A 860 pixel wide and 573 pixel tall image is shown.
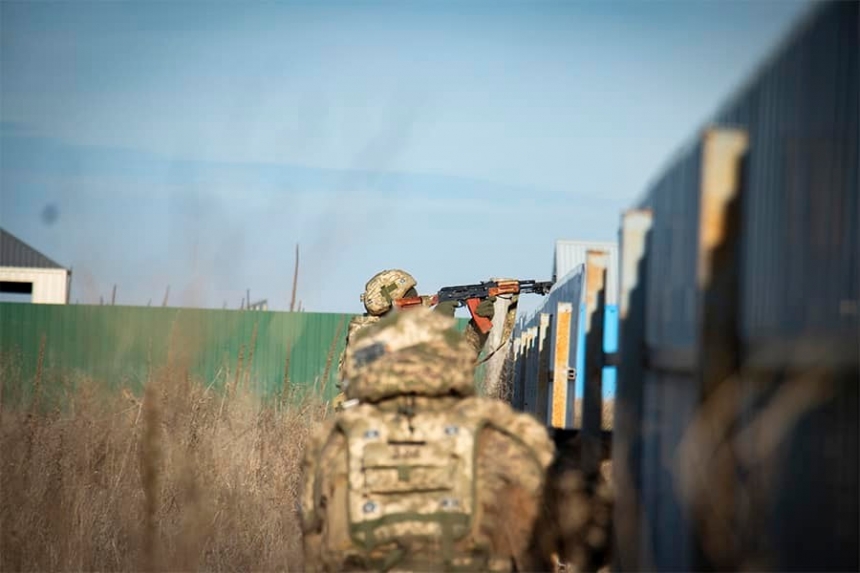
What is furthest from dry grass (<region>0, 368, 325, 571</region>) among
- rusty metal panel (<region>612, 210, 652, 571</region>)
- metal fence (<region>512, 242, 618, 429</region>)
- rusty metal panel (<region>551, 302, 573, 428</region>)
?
rusty metal panel (<region>612, 210, 652, 571</region>)

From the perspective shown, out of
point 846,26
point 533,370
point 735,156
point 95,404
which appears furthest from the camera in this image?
point 533,370

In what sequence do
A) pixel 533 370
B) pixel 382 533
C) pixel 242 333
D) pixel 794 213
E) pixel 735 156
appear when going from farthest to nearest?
pixel 242 333, pixel 533 370, pixel 382 533, pixel 735 156, pixel 794 213

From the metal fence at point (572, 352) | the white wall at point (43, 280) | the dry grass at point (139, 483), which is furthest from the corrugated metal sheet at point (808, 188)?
the white wall at point (43, 280)

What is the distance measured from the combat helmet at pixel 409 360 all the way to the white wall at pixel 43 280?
22.0 m

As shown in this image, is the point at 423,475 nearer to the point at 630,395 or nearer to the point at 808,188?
the point at 630,395

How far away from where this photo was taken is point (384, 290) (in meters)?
9.17

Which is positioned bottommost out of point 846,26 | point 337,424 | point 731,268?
point 337,424

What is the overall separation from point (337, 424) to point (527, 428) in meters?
0.76

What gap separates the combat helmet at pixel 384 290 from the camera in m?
9.10

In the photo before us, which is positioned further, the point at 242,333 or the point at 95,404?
the point at 242,333

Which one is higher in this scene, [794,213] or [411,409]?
[794,213]

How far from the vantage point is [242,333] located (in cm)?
1761

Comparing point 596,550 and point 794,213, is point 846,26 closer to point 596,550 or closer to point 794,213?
point 794,213

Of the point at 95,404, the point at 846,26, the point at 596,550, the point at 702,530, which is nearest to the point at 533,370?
the point at 95,404
